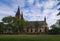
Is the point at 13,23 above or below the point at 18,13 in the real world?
below

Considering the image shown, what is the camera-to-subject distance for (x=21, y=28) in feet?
393

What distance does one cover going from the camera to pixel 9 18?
10406 cm

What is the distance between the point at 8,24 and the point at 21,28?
55.9 ft

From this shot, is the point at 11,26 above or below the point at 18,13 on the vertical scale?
below

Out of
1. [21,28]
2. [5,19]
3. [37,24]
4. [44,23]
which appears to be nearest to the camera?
[5,19]

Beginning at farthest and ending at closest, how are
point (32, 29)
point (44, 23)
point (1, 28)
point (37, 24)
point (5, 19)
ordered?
point (44, 23) → point (32, 29) → point (37, 24) → point (1, 28) → point (5, 19)

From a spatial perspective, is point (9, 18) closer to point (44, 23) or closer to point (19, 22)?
point (19, 22)

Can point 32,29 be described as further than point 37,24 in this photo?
Yes

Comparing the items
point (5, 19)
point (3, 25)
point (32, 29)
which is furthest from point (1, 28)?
point (32, 29)

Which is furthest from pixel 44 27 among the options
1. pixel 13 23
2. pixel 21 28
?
pixel 13 23

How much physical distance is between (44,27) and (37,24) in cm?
2660

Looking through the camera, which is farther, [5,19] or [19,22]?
[19,22]

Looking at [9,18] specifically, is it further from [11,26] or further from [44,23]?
[44,23]

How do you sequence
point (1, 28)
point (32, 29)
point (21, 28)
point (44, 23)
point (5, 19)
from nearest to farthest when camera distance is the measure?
point (5, 19)
point (1, 28)
point (21, 28)
point (32, 29)
point (44, 23)
